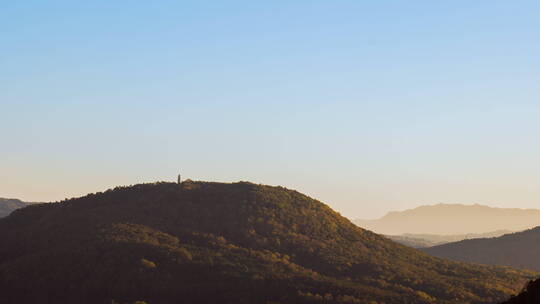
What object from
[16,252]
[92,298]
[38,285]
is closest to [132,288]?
[92,298]

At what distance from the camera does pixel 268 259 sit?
12325 cm

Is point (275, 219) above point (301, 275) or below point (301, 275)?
above

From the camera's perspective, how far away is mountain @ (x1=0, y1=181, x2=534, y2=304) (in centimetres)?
10625

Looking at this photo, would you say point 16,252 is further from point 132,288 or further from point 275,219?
point 275,219

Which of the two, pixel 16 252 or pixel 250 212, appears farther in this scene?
pixel 250 212

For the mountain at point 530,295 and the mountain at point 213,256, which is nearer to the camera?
the mountain at point 530,295

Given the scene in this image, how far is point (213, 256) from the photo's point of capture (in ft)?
397

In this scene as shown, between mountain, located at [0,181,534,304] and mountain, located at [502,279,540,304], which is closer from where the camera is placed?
mountain, located at [502,279,540,304]

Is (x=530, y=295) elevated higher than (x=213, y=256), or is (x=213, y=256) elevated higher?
(x=213, y=256)

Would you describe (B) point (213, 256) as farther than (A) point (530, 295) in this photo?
Yes

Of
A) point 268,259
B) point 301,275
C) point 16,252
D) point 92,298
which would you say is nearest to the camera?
point 92,298

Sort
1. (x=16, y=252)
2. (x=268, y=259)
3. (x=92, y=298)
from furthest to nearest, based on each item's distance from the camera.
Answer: (x=16, y=252), (x=268, y=259), (x=92, y=298)

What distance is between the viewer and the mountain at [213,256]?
349 feet

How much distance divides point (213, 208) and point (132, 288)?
138 feet
